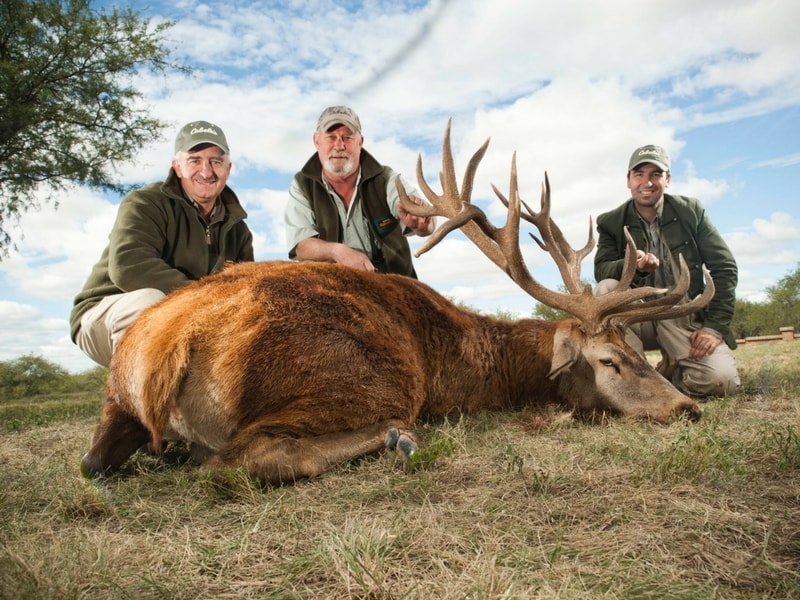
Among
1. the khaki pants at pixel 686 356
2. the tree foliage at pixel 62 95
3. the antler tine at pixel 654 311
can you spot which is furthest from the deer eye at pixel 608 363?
the tree foliage at pixel 62 95

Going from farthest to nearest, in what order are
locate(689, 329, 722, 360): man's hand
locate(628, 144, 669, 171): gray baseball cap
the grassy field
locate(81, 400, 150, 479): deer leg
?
locate(628, 144, 669, 171): gray baseball cap → locate(689, 329, 722, 360): man's hand → locate(81, 400, 150, 479): deer leg → the grassy field

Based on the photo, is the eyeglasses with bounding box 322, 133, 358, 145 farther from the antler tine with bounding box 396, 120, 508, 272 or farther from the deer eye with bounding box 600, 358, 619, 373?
the deer eye with bounding box 600, 358, 619, 373

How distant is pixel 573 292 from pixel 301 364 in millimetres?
2662

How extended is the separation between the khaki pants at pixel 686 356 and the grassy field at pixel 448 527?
2.40m

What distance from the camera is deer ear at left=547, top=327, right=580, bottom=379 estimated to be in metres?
4.57

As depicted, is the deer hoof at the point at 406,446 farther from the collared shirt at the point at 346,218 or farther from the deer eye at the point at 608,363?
the collared shirt at the point at 346,218

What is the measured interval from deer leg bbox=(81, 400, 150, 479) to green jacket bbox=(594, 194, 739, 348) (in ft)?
15.2

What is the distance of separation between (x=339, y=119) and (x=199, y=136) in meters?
1.50

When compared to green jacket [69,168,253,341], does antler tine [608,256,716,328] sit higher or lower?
lower

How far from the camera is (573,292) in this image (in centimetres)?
A: 502

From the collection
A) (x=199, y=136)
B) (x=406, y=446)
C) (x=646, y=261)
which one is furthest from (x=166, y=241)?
(x=646, y=261)

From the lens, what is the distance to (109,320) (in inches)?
188

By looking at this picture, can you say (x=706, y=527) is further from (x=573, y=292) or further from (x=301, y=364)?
(x=573, y=292)

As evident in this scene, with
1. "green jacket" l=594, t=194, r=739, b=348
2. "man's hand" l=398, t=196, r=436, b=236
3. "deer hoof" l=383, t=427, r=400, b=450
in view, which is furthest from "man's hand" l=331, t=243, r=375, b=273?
"green jacket" l=594, t=194, r=739, b=348
